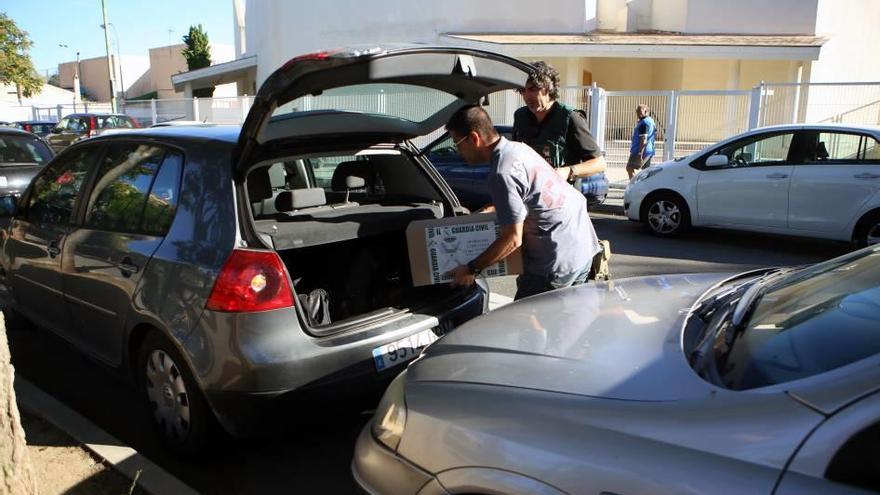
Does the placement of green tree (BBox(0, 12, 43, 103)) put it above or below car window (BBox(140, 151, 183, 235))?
above

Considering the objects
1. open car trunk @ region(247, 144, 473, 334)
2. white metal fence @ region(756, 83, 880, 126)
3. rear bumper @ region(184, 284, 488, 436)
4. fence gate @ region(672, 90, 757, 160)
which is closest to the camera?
rear bumper @ region(184, 284, 488, 436)

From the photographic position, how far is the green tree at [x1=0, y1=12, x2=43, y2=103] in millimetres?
24125

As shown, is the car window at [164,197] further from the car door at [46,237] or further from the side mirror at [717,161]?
the side mirror at [717,161]

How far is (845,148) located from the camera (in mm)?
7461

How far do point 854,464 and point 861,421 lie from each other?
92 millimetres

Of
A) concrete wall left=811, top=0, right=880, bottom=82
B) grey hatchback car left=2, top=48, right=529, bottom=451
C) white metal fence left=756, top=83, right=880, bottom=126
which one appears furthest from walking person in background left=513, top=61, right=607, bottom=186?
concrete wall left=811, top=0, right=880, bottom=82

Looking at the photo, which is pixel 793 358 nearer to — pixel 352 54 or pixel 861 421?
pixel 861 421

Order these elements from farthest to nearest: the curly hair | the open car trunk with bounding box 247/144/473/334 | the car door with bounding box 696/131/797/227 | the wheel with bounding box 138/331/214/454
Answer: the car door with bounding box 696/131/797/227
the curly hair
the open car trunk with bounding box 247/144/473/334
the wheel with bounding box 138/331/214/454

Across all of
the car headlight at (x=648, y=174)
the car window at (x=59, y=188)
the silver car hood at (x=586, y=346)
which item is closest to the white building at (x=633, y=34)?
the car headlight at (x=648, y=174)

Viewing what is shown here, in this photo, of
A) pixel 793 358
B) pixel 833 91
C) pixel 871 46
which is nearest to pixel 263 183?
pixel 793 358

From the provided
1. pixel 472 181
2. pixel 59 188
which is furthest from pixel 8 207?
pixel 472 181

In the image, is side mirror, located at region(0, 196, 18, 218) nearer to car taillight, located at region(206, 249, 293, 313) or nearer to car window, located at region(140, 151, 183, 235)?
car window, located at region(140, 151, 183, 235)

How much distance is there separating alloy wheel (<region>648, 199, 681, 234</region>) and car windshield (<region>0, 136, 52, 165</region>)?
8.15 metres

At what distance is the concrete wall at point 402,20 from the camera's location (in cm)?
2075
